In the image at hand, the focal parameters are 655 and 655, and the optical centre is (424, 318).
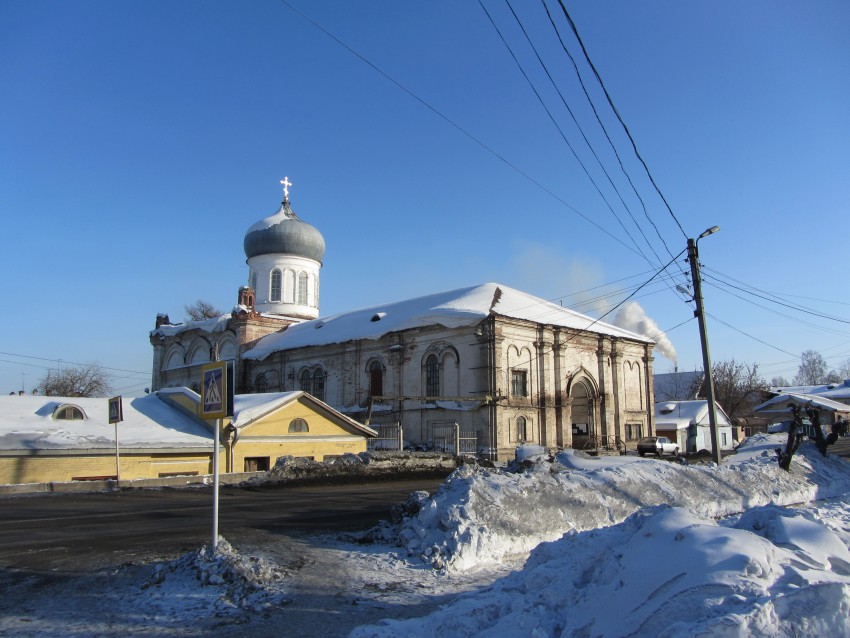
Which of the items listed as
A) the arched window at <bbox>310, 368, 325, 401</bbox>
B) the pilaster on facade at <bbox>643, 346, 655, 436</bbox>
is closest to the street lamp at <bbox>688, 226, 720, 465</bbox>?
the pilaster on facade at <bbox>643, 346, 655, 436</bbox>

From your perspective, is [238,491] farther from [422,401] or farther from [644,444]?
[644,444]

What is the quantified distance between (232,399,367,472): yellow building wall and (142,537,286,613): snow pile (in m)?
16.9

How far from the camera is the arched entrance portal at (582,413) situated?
36625 millimetres

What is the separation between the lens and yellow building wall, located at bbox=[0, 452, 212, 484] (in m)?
20.3

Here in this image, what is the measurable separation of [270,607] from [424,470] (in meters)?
19.2

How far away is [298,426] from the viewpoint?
84.6 feet

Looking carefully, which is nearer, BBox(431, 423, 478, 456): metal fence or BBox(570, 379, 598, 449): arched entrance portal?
BBox(431, 423, 478, 456): metal fence

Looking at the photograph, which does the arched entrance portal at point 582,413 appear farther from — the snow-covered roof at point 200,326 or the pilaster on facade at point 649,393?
the snow-covered roof at point 200,326

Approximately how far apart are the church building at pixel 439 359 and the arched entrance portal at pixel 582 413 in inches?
2.7

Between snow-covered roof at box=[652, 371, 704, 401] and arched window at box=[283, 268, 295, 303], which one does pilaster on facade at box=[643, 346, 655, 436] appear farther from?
snow-covered roof at box=[652, 371, 704, 401]

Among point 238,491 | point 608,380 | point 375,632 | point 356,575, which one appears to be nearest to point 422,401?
point 608,380

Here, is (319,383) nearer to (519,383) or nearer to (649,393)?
(519,383)

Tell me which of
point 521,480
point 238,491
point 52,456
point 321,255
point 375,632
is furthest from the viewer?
point 321,255

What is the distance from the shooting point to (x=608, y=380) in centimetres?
3759
